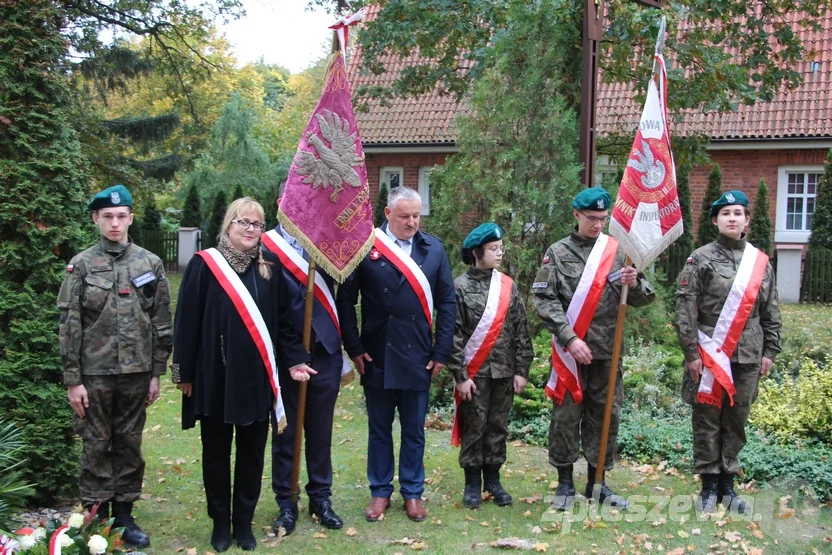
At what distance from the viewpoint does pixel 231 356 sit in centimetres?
464

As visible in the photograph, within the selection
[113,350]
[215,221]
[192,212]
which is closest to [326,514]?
[113,350]

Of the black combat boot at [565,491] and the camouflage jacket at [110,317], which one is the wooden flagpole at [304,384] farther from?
the black combat boot at [565,491]

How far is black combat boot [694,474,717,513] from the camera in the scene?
221 inches

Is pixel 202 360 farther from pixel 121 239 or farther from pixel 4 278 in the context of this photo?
pixel 4 278

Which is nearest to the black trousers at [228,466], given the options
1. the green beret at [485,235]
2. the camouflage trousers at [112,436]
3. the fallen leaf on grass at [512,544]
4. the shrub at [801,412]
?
the camouflage trousers at [112,436]

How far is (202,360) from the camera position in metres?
4.69

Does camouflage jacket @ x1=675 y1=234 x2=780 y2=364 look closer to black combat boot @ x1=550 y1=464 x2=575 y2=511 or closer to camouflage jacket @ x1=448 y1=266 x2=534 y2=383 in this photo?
camouflage jacket @ x1=448 y1=266 x2=534 y2=383

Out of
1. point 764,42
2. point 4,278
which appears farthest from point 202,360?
point 764,42

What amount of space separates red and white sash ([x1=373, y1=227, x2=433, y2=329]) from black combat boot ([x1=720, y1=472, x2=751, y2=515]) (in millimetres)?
2283

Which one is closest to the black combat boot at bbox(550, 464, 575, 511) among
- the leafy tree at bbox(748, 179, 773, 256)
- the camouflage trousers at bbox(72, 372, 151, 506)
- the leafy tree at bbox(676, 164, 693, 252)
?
the camouflage trousers at bbox(72, 372, 151, 506)

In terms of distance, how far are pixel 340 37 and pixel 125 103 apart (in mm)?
33525

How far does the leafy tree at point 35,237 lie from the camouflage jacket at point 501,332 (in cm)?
259

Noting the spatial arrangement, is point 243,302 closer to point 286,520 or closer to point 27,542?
point 286,520

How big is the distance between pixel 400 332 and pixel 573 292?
1.20m
